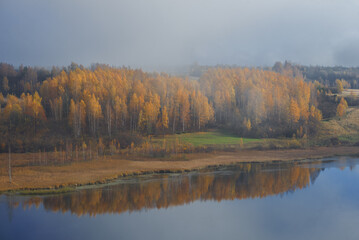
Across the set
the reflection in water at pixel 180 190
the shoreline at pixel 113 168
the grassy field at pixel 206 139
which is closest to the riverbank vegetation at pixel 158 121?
the grassy field at pixel 206 139

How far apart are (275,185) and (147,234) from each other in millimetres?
18485

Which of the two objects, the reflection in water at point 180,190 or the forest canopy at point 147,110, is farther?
the forest canopy at point 147,110

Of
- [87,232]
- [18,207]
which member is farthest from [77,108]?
[87,232]

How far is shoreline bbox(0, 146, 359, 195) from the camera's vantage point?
114ft

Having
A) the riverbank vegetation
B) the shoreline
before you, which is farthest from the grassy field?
the shoreline

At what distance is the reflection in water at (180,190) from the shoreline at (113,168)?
2.62 metres

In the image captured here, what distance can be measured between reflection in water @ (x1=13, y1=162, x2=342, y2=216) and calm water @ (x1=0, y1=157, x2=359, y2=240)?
82 mm

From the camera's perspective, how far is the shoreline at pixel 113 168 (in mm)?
34688

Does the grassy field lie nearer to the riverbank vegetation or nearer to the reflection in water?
the riverbank vegetation

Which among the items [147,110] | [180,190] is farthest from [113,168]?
[147,110]

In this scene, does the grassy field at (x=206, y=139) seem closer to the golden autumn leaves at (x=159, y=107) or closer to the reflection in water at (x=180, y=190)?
the golden autumn leaves at (x=159, y=107)

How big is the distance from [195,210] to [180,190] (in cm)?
565

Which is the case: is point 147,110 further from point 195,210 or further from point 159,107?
point 195,210

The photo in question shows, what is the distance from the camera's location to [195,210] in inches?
1155
